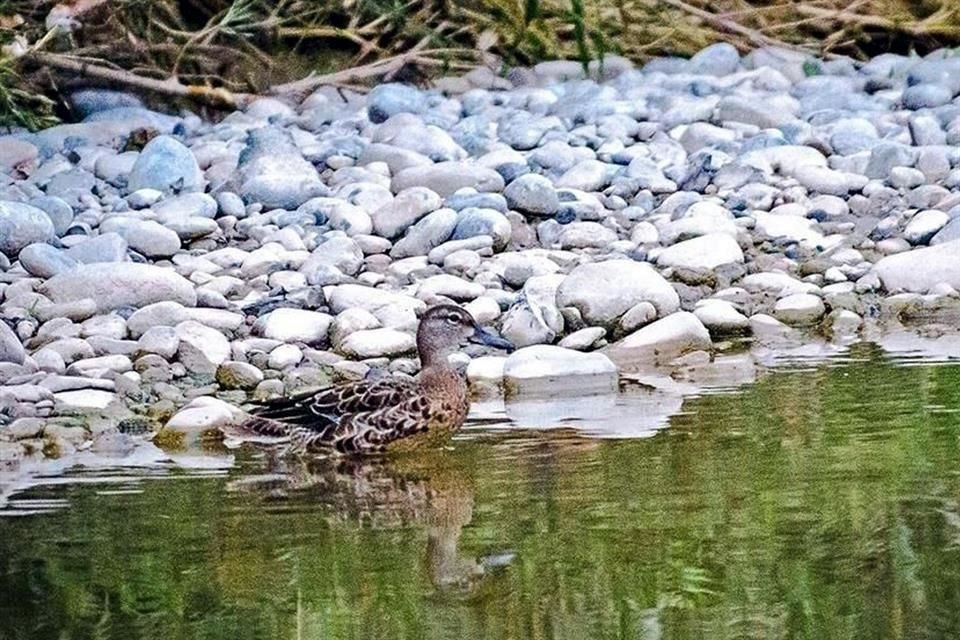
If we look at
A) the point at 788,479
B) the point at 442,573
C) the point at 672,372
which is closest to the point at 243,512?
the point at 442,573

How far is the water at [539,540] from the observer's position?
14.5ft

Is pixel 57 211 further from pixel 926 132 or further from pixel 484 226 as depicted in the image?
pixel 926 132

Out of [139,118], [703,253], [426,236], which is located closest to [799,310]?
[703,253]

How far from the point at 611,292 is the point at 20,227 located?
249 centimetres

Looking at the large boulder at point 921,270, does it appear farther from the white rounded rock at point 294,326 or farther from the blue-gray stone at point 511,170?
the white rounded rock at point 294,326

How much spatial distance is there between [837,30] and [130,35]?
4601 mm

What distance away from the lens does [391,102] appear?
1148 centimetres

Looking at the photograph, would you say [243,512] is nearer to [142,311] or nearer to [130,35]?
[142,311]

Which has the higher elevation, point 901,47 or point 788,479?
point 901,47

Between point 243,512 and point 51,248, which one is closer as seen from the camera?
point 243,512

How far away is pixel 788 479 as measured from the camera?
572cm

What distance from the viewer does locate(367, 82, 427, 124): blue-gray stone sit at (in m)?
11.4

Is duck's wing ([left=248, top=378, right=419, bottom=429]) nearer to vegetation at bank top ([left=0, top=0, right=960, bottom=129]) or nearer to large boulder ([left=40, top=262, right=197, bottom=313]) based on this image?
large boulder ([left=40, top=262, right=197, bottom=313])

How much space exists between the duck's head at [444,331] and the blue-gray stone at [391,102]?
14.2ft
